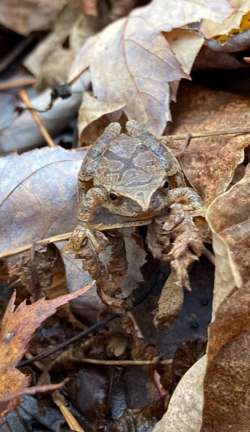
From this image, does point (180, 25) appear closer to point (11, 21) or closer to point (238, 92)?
point (238, 92)

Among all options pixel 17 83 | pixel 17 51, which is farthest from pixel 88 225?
pixel 17 51

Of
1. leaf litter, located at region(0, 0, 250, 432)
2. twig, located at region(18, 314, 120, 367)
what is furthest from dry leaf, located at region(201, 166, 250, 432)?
twig, located at region(18, 314, 120, 367)

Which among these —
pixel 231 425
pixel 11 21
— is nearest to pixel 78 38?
pixel 11 21

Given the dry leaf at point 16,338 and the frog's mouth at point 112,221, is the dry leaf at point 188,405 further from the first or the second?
the frog's mouth at point 112,221

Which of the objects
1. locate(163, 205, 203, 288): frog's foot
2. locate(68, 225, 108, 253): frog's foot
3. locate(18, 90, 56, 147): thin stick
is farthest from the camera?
locate(18, 90, 56, 147): thin stick

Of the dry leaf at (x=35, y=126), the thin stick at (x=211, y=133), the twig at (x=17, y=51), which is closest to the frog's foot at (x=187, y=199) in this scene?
the thin stick at (x=211, y=133)

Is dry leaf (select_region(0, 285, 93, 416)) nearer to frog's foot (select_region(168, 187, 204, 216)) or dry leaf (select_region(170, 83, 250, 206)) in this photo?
frog's foot (select_region(168, 187, 204, 216))

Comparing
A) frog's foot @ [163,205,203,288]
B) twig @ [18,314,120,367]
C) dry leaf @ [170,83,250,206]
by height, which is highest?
frog's foot @ [163,205,203,288]

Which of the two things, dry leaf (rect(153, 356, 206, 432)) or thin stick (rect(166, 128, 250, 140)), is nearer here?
dry leaf (rect(153, 356, 206, 432))
